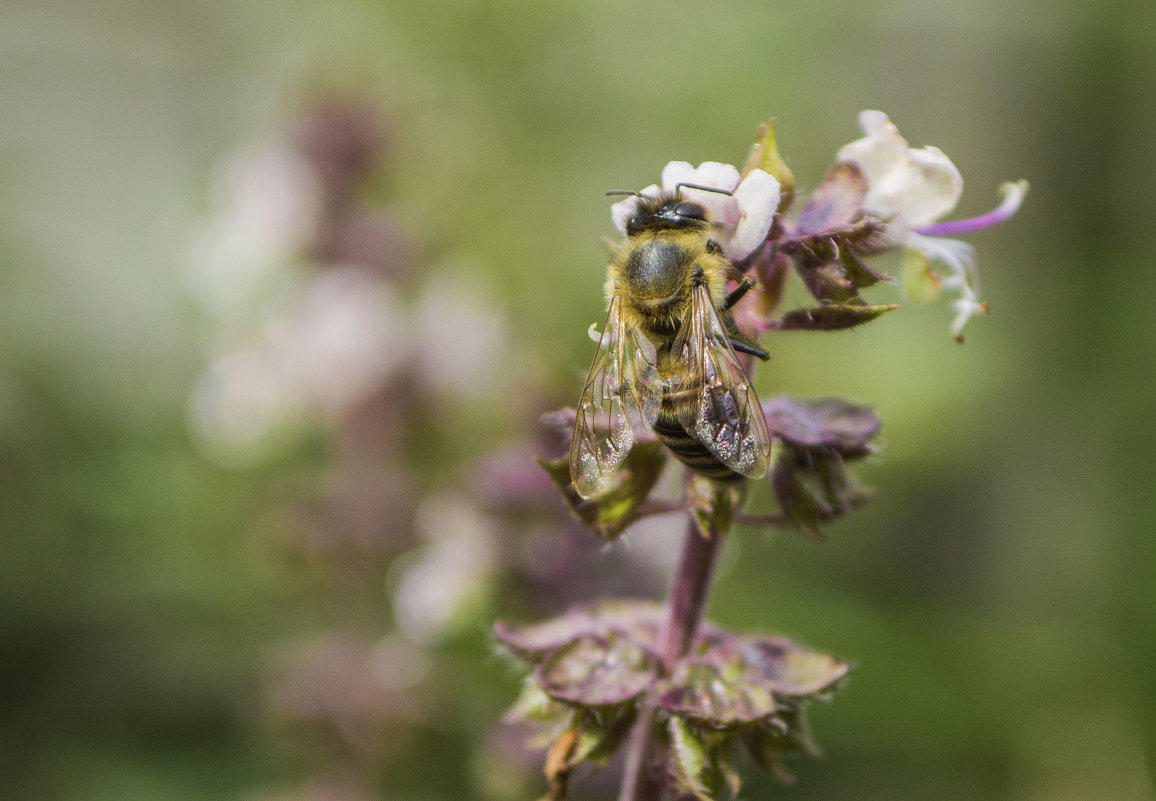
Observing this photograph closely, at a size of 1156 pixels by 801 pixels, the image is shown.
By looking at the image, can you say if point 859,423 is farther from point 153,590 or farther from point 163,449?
point 163,449

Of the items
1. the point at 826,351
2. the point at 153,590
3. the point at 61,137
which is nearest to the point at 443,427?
the point at 153,590

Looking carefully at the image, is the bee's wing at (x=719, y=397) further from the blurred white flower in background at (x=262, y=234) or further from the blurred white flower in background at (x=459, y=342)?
the blurred white flower in background at (x=262, y=234)

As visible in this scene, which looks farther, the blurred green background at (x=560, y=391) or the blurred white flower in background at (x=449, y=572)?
the blurred green background at (x=560, y=391)

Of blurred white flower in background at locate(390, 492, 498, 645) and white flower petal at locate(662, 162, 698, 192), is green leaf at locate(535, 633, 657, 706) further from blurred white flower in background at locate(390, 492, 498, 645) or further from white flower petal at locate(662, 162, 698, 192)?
blurred white flower in background at locate(390, 492, 498, 645)

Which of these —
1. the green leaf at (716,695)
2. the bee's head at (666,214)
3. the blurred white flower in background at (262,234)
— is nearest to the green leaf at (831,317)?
the bee's head at (666,214)

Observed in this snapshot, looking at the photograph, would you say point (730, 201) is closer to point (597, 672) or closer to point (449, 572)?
point (597, 672)

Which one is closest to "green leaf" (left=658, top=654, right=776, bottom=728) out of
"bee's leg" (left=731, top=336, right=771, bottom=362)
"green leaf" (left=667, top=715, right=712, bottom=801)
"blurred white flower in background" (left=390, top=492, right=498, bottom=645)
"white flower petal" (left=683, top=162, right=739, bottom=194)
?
"green leaf" (left=667, top=715, right=712, bottom=801)
